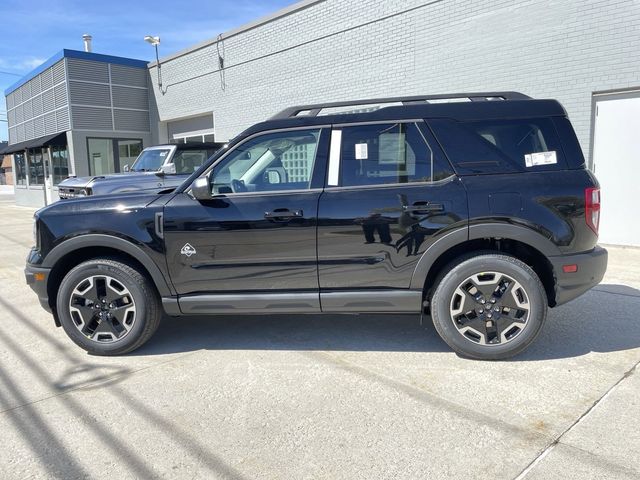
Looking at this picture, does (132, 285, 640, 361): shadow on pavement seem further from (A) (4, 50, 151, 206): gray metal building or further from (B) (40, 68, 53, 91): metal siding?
(B) (40, 68, 53, 91): metal siding

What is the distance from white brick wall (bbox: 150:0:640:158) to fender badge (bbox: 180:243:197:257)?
7.01 meters

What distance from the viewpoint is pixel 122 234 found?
3.83 m

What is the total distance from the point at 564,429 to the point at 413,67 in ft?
28.5

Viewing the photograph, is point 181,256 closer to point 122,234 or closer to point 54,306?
point 122,234

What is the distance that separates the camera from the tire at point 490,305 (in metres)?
3.59

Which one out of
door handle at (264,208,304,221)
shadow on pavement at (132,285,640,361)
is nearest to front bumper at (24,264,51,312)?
shadow on pavement at (132,285,640,361)

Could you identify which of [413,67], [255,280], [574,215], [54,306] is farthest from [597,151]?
[54,306]

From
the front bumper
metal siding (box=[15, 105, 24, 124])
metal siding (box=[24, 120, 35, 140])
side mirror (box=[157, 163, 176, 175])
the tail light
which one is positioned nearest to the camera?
the tail light

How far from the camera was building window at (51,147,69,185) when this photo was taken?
18.9 meters

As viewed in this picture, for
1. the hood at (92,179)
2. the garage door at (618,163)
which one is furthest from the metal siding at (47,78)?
the garage door at (618,163)

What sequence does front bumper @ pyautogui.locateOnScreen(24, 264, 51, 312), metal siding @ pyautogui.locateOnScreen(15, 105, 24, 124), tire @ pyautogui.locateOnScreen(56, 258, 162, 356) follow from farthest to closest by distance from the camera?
metal siding @ pyautogui.locateOnScreen(15, 105, 24, 124), front bumper @ pyautogui.locateOnScreen(24, 264, 51, 312), tire @ pyautogui.locateOnScreen(56, 258, 162, 356)

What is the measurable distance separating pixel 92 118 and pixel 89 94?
89 centimetres

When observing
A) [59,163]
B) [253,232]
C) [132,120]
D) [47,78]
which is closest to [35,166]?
[59,163]

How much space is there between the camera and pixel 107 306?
394cm
